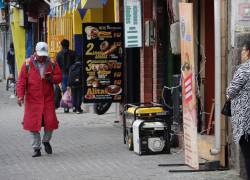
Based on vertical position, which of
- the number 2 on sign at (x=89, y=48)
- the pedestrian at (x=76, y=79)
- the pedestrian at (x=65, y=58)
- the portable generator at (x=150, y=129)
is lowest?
the portable generator at (x=150, y=129)

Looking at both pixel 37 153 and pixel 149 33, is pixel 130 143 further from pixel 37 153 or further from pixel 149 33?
pixel 149 33

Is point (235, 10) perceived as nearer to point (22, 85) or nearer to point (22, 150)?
point (22, 85)

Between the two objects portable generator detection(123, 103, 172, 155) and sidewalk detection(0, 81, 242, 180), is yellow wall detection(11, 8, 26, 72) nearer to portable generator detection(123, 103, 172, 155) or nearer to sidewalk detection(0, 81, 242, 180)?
sidewalk detection(0, 81, 242, 180)

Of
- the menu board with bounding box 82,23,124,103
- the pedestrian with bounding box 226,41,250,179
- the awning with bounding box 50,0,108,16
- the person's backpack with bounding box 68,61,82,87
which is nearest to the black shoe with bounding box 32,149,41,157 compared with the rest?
the menu board with bounding box 82,23,124,103

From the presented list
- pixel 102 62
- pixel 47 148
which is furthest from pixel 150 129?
pixel 102 62

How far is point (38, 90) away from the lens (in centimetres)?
1097

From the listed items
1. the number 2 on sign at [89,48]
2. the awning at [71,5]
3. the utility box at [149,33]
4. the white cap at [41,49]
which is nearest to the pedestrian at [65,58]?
the awning at [71,5]

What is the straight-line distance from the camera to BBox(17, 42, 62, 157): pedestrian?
10953mm

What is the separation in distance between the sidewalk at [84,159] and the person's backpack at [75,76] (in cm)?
175

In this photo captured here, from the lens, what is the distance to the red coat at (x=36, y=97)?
11.0m

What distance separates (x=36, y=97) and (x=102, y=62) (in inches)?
128

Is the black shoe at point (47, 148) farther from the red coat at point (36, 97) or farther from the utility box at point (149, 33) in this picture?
the utility box at point (149, 33)

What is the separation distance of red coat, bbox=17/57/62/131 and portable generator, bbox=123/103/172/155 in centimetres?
133

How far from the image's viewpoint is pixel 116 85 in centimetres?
1420
